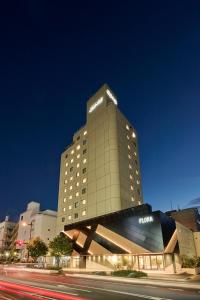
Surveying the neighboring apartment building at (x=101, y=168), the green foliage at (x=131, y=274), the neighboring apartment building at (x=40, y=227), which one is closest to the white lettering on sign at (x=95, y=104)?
the neighboring apartment building at (x=101, y=168)

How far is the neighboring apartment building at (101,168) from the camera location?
2864 inches

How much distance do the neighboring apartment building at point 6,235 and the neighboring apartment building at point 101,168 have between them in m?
71.8

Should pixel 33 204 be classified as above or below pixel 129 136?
below

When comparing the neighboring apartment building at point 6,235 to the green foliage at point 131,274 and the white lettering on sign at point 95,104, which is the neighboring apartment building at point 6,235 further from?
the green foliage at point 131,274

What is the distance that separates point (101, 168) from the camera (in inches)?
3059

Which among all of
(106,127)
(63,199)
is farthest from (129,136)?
(63,199)

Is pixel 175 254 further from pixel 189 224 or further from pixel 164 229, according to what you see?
pixel 189 224

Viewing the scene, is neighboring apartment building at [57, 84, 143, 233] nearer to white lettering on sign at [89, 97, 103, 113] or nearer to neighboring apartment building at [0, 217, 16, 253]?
white lettering on sign at [89, 97, 103, 113]

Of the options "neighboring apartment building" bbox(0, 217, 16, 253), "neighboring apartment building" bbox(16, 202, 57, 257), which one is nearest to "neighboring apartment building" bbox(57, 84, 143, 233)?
"neighboring apartment building" bbox(16, 202, 57, 257)

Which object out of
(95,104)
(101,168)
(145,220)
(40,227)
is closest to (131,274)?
(145,220)

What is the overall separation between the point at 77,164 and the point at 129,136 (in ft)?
72.9

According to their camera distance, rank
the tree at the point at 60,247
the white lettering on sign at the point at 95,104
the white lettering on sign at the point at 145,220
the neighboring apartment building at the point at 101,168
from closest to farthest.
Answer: the white lettering on sign at the point at 145,220 < the tree at the point at 60,247 < the neighboring apartment building at the point at 101,168 < the white lettering on sign at the point at 95,104

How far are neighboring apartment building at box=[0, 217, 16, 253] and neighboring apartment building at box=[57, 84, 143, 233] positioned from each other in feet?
236

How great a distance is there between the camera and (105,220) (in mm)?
52094
